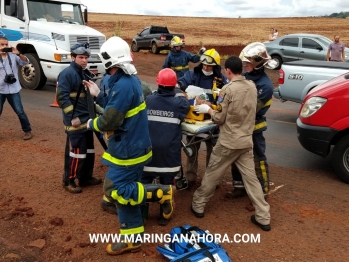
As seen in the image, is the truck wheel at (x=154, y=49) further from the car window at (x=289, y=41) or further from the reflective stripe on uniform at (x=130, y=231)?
the reflective stripe on uniform at (x=130, y=231)

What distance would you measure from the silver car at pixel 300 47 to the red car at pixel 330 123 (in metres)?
12.4

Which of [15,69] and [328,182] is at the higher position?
[15,69]

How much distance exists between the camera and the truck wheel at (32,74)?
471 inches

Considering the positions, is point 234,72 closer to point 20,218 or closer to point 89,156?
point 89,156

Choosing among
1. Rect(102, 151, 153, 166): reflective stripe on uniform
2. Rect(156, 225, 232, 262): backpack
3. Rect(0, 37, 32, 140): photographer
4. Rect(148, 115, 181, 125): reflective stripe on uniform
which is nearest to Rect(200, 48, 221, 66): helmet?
Rect(148, 115, 181, 125): reflective stripe on uniform

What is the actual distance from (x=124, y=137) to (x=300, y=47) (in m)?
16.4

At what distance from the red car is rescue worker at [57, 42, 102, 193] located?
330 cm

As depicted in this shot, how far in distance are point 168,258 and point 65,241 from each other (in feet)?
3.77

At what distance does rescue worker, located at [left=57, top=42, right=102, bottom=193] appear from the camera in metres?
4.86

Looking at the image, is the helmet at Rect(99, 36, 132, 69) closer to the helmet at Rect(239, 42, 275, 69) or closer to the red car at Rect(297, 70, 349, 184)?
the helmet at Rect(239, 42, 275, 69)

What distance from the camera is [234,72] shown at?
422cm

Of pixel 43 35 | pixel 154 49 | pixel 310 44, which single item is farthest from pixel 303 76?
pixel 154 49

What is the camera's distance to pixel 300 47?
1820 centimetres

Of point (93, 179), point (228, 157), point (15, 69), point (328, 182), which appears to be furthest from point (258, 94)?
point (15, 69)
